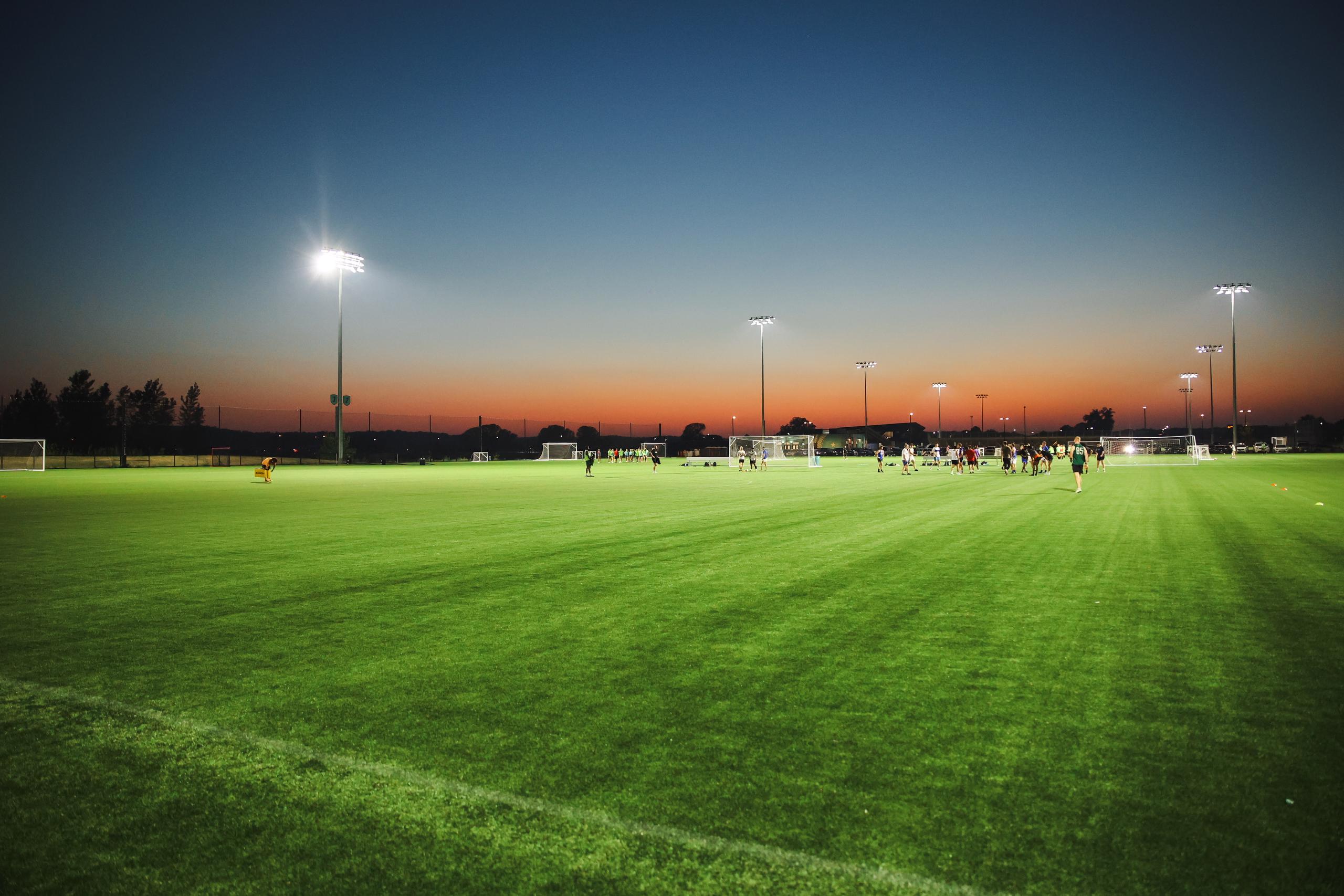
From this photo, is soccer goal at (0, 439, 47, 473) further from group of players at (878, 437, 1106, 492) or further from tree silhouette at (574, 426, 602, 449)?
tree silhouette at (574, 426, 602, 449)

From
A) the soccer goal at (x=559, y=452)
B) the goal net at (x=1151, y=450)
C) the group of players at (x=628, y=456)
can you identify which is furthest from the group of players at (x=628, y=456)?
the goal net at (x=1151, y=450)

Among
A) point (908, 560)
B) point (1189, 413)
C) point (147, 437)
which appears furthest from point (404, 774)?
point (1189, 413)

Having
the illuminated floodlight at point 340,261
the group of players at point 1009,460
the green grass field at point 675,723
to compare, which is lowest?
the green grass field at point 675,723

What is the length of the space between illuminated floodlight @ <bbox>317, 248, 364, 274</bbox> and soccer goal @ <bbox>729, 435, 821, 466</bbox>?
100 ft

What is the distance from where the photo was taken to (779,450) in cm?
7012

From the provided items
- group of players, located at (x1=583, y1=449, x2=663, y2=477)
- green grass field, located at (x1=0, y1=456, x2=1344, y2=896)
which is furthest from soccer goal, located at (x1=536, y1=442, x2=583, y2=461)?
green grass field, located at (x1=0, y1=456, x2=1344, y2=896)

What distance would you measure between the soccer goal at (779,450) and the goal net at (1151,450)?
21.4m

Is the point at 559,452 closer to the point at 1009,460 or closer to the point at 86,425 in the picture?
the point at 86,425

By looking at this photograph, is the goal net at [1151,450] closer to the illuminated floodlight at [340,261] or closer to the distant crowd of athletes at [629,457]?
the distant crowd of athletes at [629,457]

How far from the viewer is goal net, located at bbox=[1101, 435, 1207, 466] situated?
57.1 metres

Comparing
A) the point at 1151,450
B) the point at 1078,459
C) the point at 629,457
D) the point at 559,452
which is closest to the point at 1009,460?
the point at 1078,459

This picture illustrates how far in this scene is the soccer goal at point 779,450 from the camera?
59500 millimetres

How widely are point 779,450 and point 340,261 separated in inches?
1541

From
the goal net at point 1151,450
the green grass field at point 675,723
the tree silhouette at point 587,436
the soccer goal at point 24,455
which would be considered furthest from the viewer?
the tree silhouette at point 587,436
